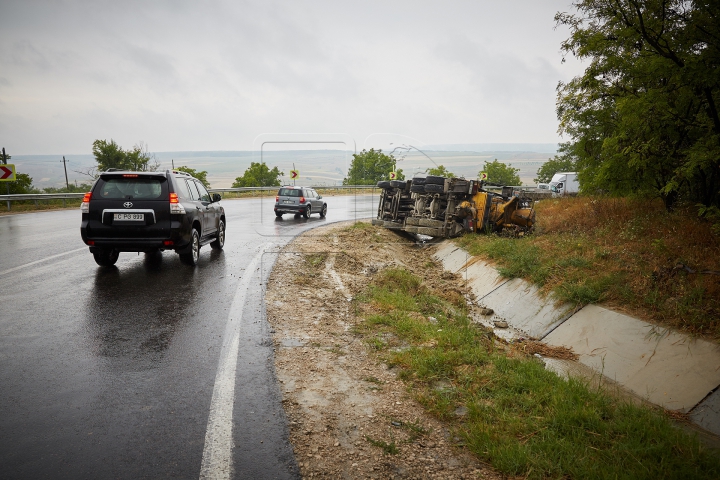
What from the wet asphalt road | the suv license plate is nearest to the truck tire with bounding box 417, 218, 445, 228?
the wet asphalt road

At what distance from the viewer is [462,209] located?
1391cm

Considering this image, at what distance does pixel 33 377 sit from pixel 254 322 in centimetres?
245

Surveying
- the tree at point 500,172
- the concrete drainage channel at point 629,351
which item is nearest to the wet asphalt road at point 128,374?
the concrete drainage channel at point 629,351

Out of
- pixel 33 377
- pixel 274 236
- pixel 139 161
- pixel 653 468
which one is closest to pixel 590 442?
pixel 653 468

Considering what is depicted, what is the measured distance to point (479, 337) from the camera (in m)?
5.93

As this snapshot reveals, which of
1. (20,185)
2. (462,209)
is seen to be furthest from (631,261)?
(20,185)

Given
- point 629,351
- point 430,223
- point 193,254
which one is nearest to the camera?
point 629,351

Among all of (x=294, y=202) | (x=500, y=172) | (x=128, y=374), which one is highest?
(x=500, y=172)

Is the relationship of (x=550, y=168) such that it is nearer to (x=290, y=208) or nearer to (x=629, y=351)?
(x=290, y=208)

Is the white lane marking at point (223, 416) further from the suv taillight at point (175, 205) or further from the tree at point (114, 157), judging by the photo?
the tree at point (114, 157)

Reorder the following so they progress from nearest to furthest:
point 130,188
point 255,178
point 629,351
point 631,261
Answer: point 629,351
point 631,261
point 130,188
point 255,178

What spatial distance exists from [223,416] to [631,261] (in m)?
6.87

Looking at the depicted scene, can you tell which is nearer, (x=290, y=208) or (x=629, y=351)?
(x=629, y=351)

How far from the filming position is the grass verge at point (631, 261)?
18.5ft
